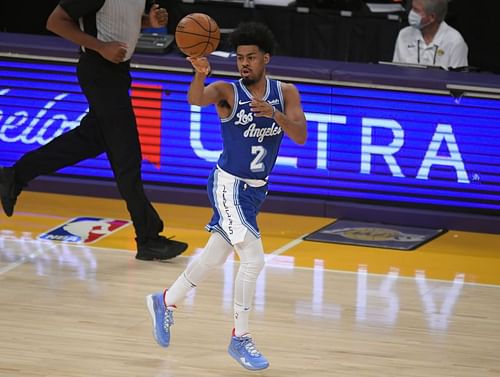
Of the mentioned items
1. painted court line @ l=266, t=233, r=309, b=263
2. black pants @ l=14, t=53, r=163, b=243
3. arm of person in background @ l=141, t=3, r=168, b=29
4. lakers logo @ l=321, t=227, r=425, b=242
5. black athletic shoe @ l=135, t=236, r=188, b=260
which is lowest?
painted court line @ l=266, t=233, r=309, b=263

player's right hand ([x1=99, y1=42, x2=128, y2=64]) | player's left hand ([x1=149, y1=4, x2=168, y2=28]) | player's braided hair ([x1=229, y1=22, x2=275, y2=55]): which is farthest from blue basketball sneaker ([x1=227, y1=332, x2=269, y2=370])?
player's left hand ([x1=149, y1=4, x2=168, y2=28])

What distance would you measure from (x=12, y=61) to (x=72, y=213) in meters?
1.39

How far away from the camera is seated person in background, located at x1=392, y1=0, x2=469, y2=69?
34.7 ft

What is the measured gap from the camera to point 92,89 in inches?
336

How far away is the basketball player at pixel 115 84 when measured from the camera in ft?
27.4

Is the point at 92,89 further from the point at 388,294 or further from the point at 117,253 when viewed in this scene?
the point at 388,294

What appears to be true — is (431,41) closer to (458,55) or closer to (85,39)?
(458,55)

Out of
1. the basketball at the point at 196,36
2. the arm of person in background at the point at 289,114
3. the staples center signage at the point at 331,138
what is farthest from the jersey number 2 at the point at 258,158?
the staples center signage at the point at 331,138

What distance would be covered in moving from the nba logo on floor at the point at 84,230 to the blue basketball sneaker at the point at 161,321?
2.38 m

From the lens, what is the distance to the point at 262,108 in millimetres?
6289

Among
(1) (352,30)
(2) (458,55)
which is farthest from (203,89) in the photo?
(1) (352,30)

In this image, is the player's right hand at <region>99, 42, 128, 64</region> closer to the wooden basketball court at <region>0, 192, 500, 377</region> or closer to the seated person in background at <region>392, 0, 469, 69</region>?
the wooden basketball court at <region>0, 192, 500, 377</region>

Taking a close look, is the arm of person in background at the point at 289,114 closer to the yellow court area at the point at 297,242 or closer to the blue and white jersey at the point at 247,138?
the blue and white jersey at the point at 247,138

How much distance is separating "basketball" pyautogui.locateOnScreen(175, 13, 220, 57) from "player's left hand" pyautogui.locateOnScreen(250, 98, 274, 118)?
0.68m
